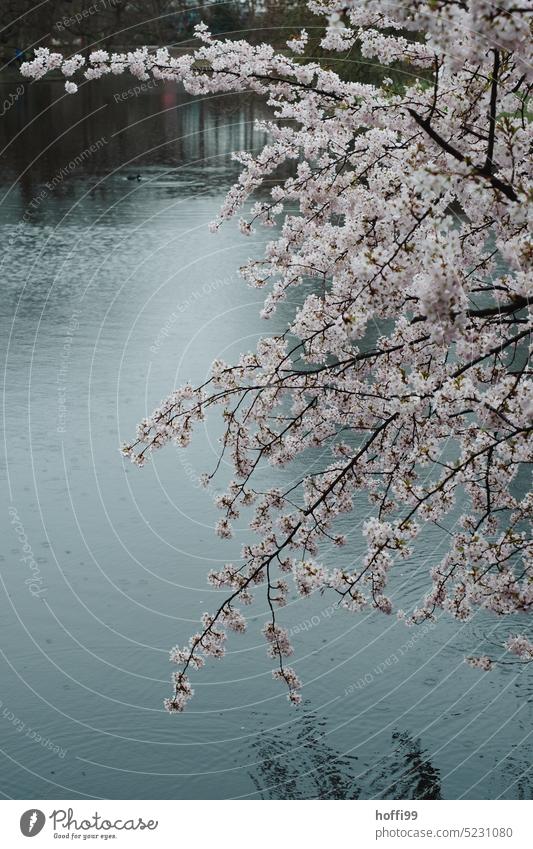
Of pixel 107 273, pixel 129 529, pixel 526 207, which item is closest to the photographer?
pixel 526 207

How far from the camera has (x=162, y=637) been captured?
10766 mm

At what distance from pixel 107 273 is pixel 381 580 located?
17011 millimetres

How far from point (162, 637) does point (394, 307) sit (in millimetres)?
4752

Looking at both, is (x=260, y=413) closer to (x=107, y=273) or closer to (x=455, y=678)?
(x=455, y=678)

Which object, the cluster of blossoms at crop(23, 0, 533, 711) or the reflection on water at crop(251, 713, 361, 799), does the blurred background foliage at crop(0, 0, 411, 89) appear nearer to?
the cluster of blossoms at crop(23, 0, 533, 711)

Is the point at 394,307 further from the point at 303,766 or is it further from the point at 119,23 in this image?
the point at 119,23

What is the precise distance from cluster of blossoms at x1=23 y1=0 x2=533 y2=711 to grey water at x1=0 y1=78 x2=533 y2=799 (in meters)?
0.98

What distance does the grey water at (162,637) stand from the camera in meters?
8.85

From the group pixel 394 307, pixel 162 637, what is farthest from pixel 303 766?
pixel 394 307

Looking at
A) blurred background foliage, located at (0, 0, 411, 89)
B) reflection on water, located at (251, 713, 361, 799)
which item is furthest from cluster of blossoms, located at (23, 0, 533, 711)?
blurred background foliage, located at (0, 0, 411, 89)

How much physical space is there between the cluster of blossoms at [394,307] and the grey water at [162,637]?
3.22 feet

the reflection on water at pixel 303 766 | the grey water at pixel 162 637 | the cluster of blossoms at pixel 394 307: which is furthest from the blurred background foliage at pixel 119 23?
the reflection on water at pixel 303 766
